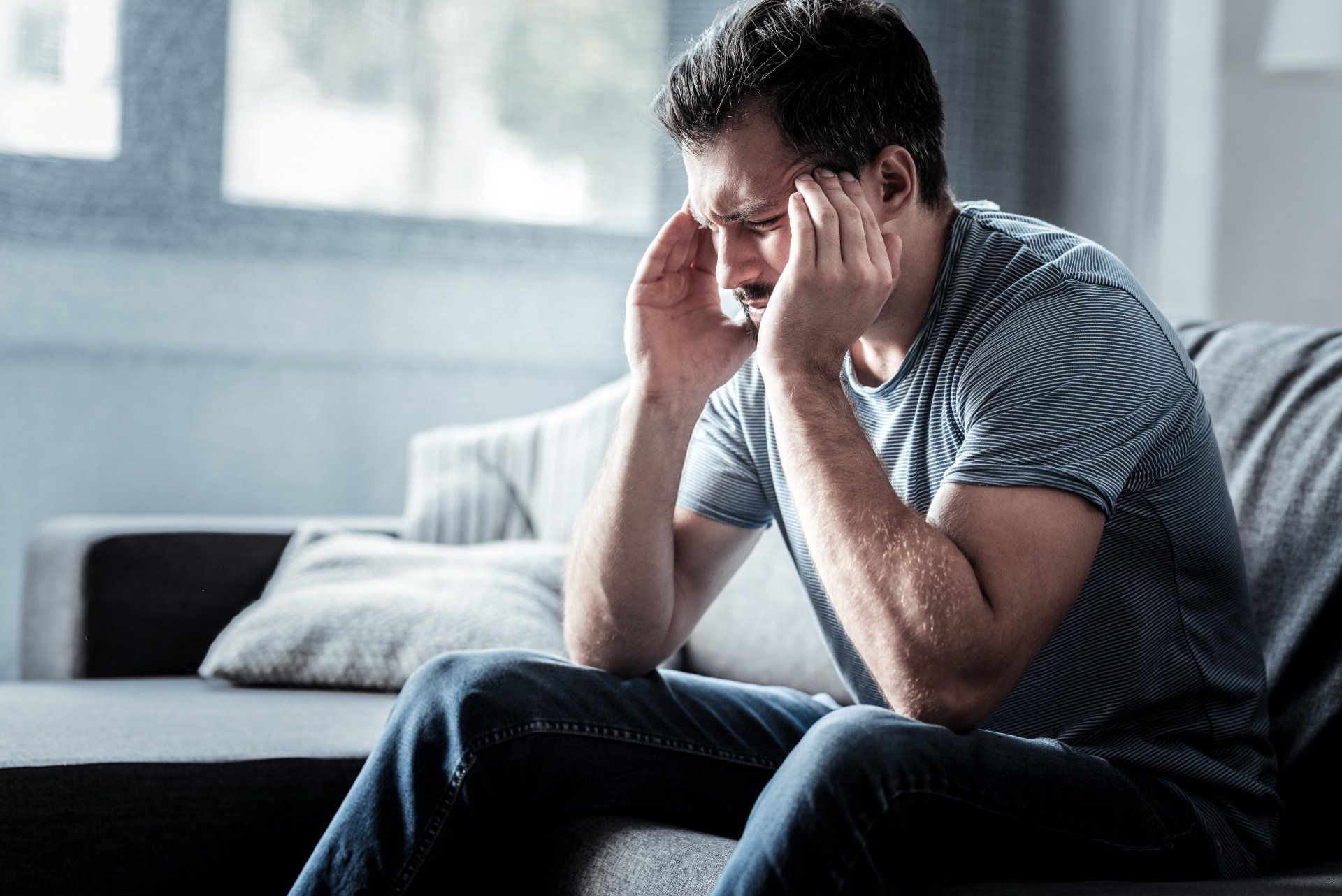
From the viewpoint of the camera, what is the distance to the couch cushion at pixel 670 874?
89cm

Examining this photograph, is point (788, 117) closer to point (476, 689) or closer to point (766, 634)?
point (476, 689)

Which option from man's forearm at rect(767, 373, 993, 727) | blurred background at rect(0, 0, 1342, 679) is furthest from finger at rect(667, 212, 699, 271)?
blurred background at rect(0, 0, 1342, 679)

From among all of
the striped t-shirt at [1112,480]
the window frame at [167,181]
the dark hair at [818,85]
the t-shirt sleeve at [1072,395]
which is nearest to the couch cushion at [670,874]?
the striped t-shirt at [1112,480]

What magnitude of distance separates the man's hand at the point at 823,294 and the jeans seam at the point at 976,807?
37cm

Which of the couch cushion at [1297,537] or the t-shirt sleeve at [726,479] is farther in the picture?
the t-shirt sleeve at [726,479]

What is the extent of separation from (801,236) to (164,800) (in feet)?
2.80

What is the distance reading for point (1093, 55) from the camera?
8.07ft

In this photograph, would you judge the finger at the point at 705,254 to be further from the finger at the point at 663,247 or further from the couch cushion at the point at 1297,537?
the couch cushion at the point at 1297,537

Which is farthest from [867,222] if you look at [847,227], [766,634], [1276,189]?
[1276,189]

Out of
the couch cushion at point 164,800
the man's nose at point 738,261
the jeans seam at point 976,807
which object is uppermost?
the man's nose at point 738,261

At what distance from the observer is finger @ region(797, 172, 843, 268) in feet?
3.59

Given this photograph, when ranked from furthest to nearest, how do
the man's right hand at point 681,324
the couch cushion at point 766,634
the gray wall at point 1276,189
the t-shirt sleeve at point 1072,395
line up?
the gray wall at point 1276,189
the couch cushion at point 766,634
the man's right hand at point 681,324
the t-shirt sleeve at point 1072,395

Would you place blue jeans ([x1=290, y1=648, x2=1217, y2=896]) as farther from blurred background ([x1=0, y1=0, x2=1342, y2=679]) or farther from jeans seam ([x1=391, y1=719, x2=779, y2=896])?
blurred background ([x1=0, y1=0, x2=1342, y2=679])

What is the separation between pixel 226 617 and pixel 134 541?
176 millimetres
